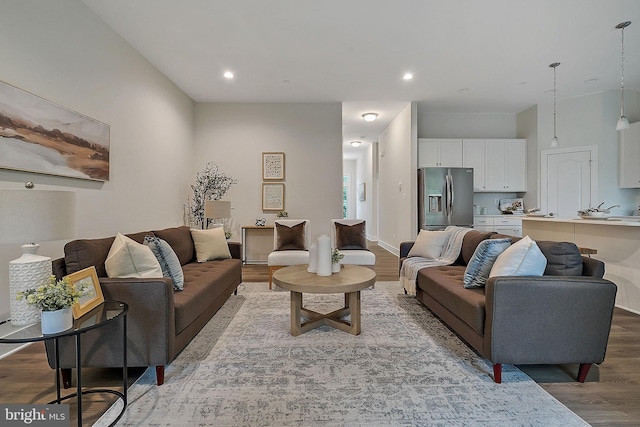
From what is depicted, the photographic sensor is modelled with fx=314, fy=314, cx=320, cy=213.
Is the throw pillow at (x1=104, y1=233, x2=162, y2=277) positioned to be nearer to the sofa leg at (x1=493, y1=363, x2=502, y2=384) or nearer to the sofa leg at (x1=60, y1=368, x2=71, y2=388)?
the sofa leg at (x1=60, y1=368, x2=71, y2=388)

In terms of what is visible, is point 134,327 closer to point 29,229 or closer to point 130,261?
point 130,261

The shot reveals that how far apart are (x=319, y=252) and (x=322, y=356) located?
0.90m

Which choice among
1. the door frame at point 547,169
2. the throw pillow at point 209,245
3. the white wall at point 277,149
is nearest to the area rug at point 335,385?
the throw pillow at point 209,245

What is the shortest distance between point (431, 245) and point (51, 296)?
3.36 meters

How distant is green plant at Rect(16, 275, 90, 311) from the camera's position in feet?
4.41

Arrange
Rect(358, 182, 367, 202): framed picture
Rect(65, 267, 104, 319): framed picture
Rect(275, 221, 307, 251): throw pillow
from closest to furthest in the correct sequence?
Rect(65, 267, 104, 319): framed picture < Rect(275, 221, 307, 251): throw pillow < Rect(358, 182, 367, 202): framed picture

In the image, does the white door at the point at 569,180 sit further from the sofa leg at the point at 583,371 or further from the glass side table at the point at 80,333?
the glass side table at the point at 80,333

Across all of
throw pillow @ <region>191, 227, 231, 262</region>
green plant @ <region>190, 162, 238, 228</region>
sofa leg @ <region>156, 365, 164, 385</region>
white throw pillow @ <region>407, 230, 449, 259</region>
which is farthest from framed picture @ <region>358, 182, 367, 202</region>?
sofa leg @ <region>156, 365, 164, 385</region>

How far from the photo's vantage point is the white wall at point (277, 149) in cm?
582

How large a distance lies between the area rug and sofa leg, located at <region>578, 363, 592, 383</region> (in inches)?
12.3

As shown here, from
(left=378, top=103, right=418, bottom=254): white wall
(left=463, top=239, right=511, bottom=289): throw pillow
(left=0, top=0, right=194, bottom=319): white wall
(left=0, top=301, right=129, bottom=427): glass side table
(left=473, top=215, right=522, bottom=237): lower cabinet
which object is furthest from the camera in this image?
(left=473, top=215, right=522, bottom=237): lower cabinet

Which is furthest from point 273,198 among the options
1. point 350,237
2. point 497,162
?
point 497,162

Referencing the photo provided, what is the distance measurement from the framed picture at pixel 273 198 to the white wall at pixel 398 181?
2378 mm

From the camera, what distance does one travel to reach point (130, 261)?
2.18 meters
